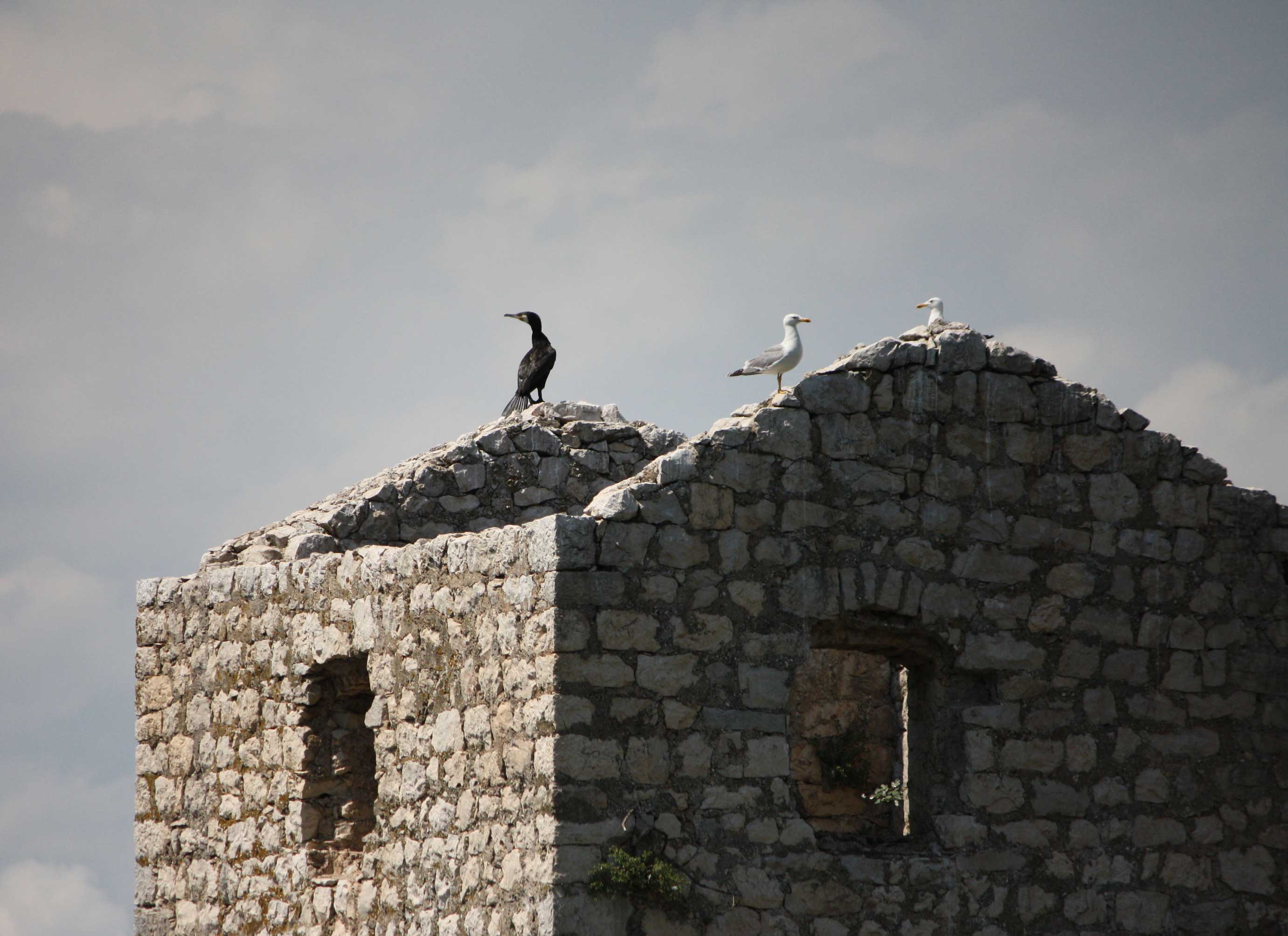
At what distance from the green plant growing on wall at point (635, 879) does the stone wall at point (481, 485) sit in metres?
3.90

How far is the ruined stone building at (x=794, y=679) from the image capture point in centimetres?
801

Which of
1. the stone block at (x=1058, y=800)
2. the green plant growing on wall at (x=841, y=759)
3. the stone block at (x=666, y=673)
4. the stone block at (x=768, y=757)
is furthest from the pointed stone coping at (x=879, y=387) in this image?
the green plant growing on wall at (x=841, y=759)

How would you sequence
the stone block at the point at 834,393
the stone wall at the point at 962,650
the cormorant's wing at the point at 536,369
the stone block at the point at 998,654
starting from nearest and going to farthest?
the stone wall at the point at 962,650
the stone block at the point at 834,393
the stone block at the point at 998,654
the cormorant's wing at the point at 536,369

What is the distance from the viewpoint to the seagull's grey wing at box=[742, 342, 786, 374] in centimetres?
953

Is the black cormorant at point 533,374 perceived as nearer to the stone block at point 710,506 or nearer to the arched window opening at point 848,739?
the arched window opening at point 848,739

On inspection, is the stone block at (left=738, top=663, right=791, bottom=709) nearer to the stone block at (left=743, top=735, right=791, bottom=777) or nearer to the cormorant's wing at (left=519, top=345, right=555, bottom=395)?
the stone block at (left=743, top=735, right=791, bottom=777)

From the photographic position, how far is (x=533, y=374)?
1262 cm

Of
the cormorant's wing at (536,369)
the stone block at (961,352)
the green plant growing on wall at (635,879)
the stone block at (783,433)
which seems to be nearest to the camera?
the green plant growing on wall at (635,879)

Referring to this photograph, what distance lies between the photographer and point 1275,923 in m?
9.13

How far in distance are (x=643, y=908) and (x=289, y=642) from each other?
10.8ft

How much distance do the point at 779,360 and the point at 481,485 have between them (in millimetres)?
2781

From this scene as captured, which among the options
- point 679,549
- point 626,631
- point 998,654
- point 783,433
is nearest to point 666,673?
Answer: point 626,631

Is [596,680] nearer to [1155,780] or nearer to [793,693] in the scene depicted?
[1155,780]

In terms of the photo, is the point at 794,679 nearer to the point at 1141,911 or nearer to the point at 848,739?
the point at 1141,911
